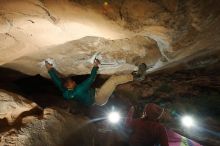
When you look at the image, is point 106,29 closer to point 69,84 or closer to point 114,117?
point 69,84

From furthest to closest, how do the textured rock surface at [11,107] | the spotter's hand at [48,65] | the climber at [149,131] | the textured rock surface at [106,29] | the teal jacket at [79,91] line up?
1. the spotter's hand at [48,65]
2. the teal jacket at [79,91]
3. the climber at [149,131]
4. the textured rock surface at [11,107]
5. the textured rock surface at [106,29]

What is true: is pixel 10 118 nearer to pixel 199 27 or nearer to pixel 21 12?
pixel 21 12

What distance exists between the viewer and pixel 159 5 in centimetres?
421

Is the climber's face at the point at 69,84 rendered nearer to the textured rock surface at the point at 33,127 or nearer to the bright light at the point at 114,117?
the textured rock surface at the point at 33,127

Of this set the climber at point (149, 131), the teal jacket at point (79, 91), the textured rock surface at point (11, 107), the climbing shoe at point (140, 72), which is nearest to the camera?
the textured rock surface at point (11, 107)

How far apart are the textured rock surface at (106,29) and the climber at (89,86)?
1.15ft

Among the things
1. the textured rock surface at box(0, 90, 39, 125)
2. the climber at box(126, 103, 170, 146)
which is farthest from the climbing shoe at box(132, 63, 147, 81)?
the textured rock surface at box(0, 90, 39, 125)

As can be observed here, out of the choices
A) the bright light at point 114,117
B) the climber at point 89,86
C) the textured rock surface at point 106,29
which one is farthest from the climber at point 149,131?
the textured rock surface at point 106,29

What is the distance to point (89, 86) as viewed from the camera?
21.7 ft

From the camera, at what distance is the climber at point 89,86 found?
6.41 meters

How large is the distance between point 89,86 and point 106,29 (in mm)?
2185

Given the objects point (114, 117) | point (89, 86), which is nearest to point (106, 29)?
point (89, 86)

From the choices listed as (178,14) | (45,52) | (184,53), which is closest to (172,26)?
(178,14)

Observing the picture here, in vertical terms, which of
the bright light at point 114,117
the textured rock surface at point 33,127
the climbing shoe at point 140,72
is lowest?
the textured rock surface at point 33,127
